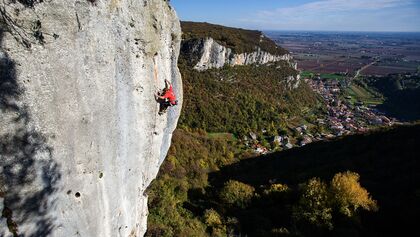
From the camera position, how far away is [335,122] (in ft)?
402

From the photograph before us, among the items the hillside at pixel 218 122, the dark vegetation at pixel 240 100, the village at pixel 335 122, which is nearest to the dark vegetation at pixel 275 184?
the hillside at pixel 218 122

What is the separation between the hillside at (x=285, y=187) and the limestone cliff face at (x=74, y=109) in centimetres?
1690

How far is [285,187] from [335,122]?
8656cm

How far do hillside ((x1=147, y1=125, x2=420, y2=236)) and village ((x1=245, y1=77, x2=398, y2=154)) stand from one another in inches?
657

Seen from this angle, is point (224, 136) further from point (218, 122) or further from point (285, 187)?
point (285, 187)

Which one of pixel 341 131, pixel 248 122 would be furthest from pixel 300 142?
pixel 341 131

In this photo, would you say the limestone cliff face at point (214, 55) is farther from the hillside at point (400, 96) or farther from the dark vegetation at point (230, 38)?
the hillside at point (400, 96)

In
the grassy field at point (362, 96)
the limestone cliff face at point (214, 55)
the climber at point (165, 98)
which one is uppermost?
the climber at point (165, 98)

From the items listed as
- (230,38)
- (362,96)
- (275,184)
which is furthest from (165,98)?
(362,96)

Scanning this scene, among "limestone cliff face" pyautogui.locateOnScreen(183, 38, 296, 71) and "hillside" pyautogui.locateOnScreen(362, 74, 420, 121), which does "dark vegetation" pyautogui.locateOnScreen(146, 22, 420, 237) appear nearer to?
"limestone cliff face" pyautogui.locateOnScreen(183, 38, 296, 71)

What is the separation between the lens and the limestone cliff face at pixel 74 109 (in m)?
8.56

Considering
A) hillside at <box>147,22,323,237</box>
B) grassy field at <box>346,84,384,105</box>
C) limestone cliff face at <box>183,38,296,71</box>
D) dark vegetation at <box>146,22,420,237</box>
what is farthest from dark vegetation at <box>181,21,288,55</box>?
grassy field at <box>346,84,384,105</box>

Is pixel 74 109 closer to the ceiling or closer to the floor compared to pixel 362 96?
closer to the ceiling

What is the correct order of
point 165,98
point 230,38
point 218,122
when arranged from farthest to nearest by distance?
point 230,38, point 218,122, point 165,98
